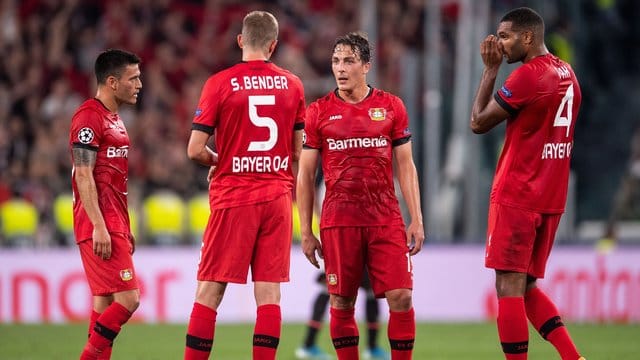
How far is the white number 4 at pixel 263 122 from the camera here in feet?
24.8

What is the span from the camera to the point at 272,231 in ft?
25.1

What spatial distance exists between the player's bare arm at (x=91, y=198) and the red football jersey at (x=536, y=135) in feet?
8.12

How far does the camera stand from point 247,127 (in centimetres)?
755

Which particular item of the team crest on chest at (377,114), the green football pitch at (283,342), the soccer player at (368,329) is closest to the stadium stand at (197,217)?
the green football pitch at (283,342)

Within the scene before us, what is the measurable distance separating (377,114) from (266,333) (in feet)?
5.08

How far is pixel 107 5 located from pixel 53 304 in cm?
705

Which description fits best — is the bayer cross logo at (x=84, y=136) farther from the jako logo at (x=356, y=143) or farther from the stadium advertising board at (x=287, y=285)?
the stadium advertising board at (x=287, y=285)

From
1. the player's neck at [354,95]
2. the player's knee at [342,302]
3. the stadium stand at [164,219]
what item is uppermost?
the player's neck at [354,95]

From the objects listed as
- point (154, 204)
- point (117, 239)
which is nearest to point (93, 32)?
point (154, 204)

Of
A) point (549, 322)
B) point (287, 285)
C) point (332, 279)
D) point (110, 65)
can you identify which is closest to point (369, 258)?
point (332, 279)

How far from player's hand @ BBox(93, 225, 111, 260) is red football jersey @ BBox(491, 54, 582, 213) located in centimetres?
246

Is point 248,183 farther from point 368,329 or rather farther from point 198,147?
point 368,329

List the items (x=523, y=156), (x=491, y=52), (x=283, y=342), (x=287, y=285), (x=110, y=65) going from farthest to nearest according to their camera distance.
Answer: (x=287, y=285)
(x=283, y=342)
(x=110, y=65)
(x=523, y=156)
(x=491, y=52)

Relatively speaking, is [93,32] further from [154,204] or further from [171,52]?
[154,204]
